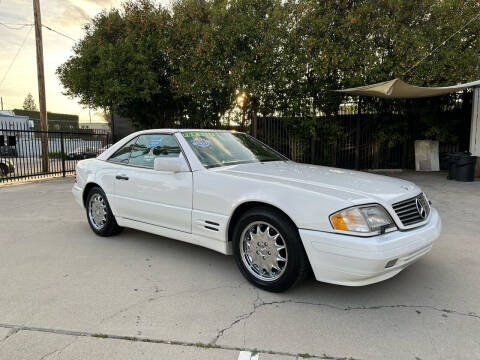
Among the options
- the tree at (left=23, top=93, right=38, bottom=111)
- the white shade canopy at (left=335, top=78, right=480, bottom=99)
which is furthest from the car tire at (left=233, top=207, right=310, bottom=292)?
the tree at (left=23, top=93, right=38, bottom=111)

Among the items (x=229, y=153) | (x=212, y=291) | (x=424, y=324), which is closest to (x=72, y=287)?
(x=212, y=291)

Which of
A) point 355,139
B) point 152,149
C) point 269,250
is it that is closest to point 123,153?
point 152,149

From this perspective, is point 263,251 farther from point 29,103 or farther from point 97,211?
point 29,103

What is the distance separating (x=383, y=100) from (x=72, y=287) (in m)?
11.7

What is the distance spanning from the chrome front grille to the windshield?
1.71m

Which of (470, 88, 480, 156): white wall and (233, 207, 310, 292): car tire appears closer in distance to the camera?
(233, 207, 310, 292): car tire

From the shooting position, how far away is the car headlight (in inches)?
103

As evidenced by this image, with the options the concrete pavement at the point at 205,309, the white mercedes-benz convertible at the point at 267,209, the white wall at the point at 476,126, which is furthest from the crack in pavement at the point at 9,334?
the white wall at the point at 476,126

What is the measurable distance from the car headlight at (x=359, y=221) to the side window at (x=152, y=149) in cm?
198

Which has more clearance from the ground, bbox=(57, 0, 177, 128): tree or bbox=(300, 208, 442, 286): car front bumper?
bbox=(57, 0, 177, 128): tree

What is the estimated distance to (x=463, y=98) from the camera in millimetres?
11945

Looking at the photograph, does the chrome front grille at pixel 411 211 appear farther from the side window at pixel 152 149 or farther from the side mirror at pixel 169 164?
the side window at pixel 152 149

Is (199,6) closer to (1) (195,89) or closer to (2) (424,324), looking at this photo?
(1) (195,89)

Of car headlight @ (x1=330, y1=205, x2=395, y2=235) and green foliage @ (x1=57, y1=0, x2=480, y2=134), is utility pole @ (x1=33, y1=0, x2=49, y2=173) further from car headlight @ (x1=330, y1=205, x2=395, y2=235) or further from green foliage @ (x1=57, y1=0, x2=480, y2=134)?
car headlight @ (x1=330, y1=205, x2=395, y2=235)
